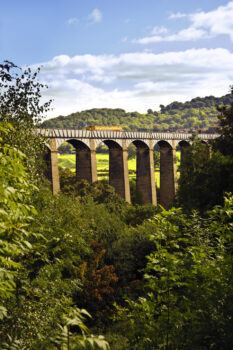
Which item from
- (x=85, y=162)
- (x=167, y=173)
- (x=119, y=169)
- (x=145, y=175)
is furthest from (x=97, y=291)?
(x=167, y=173)

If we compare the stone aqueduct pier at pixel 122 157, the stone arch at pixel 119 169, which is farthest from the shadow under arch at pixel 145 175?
the stone arch at pixel 119 169

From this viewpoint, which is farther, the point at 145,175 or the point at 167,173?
the point at 167,173

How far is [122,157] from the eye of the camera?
5931cm

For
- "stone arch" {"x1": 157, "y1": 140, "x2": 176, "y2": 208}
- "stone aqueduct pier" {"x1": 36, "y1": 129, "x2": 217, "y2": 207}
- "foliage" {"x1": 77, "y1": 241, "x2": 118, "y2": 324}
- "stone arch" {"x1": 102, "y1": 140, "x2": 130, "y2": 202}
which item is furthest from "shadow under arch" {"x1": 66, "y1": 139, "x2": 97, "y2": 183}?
"foliage" {"x1": 77, "y1": 241, "x2": 118, "y2": 324}

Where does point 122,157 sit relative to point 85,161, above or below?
above

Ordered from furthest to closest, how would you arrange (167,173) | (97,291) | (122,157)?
(167,173), (122,157), (97,291)

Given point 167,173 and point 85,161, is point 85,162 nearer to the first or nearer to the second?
point 85,161

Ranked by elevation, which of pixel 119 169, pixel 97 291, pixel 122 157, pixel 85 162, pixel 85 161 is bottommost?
pixel 97 291

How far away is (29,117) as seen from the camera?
19.9 meters

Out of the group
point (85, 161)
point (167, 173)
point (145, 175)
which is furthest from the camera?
point (167, 173)

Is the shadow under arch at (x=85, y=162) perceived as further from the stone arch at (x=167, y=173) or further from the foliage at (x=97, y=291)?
the foliage at (x=97, y=291)

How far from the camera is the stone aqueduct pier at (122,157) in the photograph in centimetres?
4969

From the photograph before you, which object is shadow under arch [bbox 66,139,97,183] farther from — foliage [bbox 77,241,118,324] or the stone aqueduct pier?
foliage [bbox 77,241,118,324]

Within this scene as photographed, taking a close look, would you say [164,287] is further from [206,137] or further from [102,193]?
[206,137]
